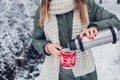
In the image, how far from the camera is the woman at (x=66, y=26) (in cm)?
305

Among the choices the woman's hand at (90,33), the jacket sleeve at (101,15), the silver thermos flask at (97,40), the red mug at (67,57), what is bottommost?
the red mug at (67,57)

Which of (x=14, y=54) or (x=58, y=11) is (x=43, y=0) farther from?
(x=14, y=54)

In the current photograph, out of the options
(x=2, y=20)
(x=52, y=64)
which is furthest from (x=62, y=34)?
(x=2, y=20)

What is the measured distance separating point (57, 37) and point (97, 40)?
15.8 inches

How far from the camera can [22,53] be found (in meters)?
6.27

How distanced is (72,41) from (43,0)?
0.47 metres

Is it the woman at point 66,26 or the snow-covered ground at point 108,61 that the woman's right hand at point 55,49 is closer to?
the woman at point 66,26

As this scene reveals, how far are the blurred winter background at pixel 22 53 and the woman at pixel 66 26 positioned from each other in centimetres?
227

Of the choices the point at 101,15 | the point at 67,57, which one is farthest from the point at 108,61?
the point at 67,57

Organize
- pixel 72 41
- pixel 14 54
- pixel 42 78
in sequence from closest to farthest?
pixel 72 41 → pixel 42 78 → pixel 14 54

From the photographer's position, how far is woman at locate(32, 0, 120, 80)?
3.05 meters

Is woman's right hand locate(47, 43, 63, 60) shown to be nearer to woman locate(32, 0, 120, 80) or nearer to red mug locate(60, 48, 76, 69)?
woman locate(32, 0, 120, 80)

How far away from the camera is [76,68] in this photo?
10.6 feet

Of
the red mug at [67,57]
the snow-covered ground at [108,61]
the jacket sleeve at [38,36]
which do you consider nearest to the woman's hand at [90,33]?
the red mug at [67,57]
